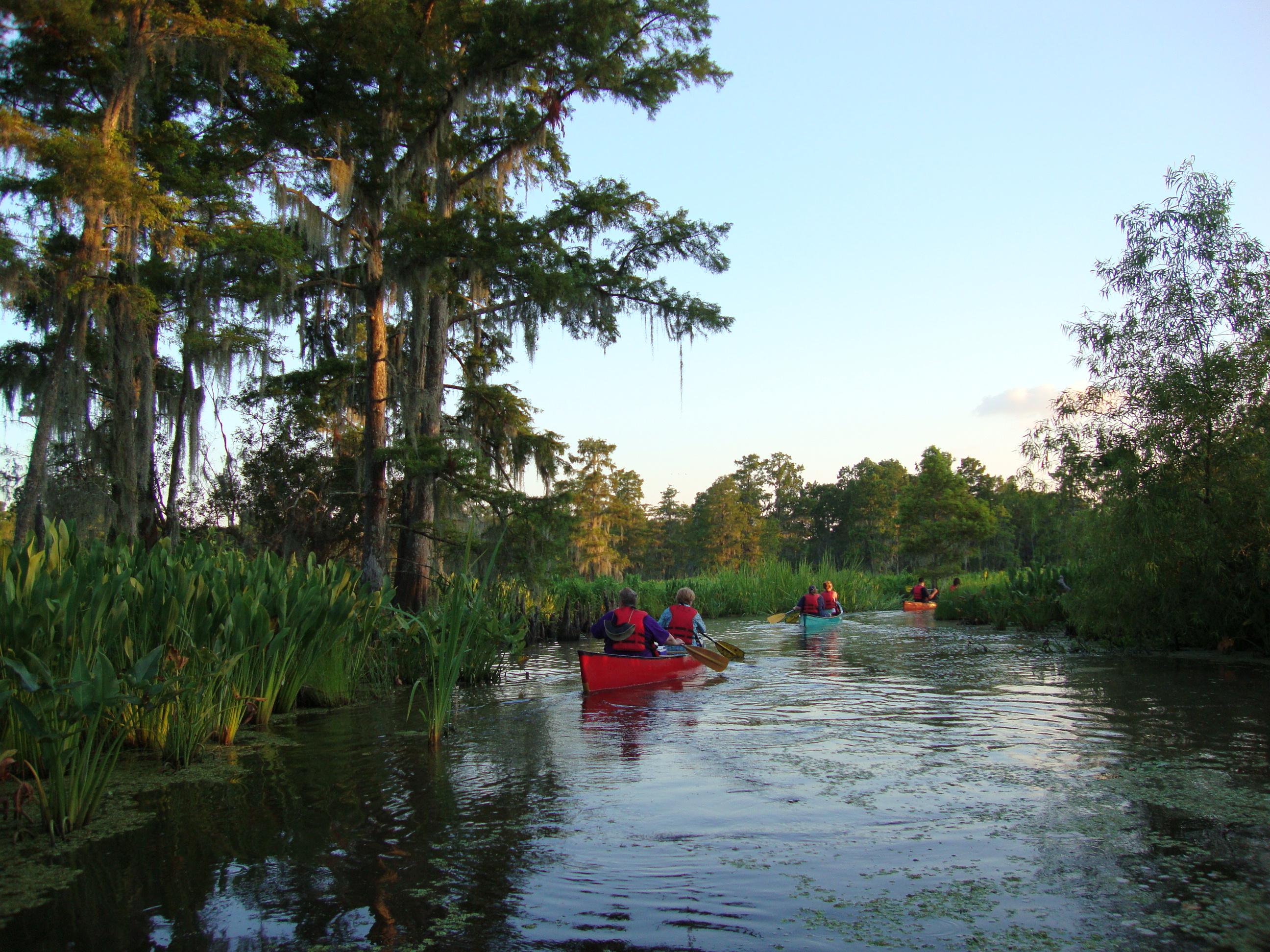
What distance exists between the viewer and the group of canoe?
11.5m

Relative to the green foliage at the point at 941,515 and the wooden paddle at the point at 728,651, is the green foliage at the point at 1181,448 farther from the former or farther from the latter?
the green foliage at the point at 941,515

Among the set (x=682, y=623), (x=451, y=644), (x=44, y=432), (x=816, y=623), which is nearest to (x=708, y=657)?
(x=682, y=623)

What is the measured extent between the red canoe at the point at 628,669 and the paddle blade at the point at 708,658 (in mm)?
108

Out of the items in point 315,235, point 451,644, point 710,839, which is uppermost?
point 315,235

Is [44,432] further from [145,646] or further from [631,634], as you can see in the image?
[631,634]

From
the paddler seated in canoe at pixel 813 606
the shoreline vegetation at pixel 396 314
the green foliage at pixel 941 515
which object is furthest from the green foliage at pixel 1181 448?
the green foliage at pixel 941 515

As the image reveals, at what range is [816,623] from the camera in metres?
22.5

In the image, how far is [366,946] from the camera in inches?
143

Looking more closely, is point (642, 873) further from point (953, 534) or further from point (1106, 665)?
Answer: point (953, 534)

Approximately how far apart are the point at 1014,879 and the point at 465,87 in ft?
50.9

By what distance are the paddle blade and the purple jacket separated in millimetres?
777

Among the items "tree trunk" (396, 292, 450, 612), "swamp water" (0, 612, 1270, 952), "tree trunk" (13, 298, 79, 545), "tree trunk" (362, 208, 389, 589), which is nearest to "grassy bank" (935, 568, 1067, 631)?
"swamp water" (0, 612, 1270, 952)

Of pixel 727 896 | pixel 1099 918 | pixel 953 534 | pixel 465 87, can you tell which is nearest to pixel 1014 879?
pixel 1099 918

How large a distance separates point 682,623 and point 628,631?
2.35 meters
